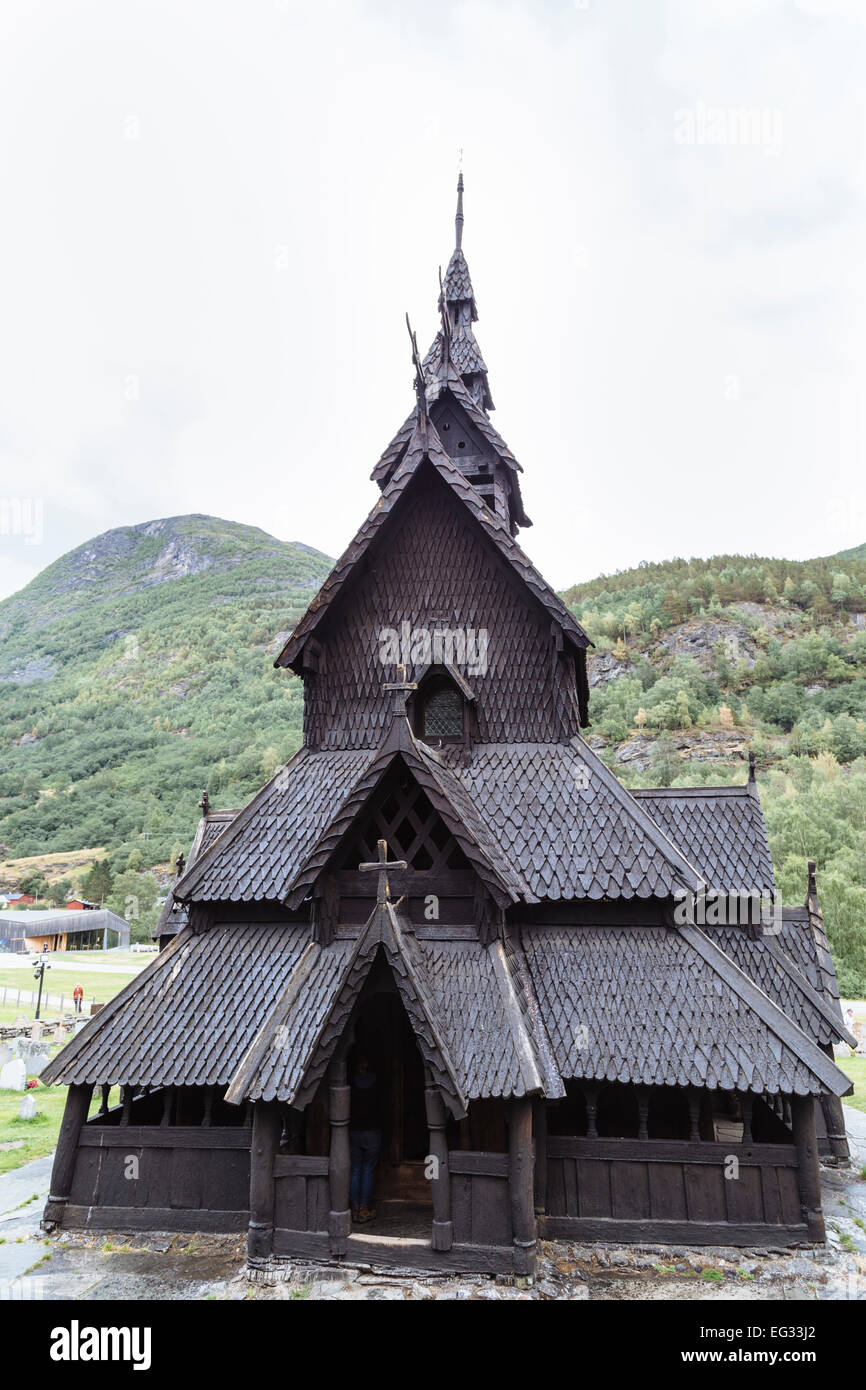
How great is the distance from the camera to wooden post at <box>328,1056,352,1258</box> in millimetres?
7477

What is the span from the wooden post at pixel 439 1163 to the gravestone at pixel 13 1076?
576 inches

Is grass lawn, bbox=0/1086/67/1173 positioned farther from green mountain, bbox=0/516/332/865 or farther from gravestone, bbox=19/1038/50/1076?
green mountain, bbox=0/516/332/865

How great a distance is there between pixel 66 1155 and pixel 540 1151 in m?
5.30

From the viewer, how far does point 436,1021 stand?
7457 millimetres

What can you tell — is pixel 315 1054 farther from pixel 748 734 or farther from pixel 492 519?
pixel 748 734

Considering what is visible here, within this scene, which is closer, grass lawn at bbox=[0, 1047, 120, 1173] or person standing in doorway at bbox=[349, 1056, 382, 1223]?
person standing in doorway at bbox=[349, 1056, 382, 1223]

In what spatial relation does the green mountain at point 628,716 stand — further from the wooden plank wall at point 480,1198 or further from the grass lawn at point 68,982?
the wooden plank wall at point 480,1198

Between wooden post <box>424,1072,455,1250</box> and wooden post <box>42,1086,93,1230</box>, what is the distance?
13.1 ft

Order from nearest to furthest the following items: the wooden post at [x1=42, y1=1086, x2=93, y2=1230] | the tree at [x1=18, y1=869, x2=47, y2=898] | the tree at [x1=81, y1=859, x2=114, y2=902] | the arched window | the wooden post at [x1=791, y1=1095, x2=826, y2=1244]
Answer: the wooden post at [x1=791, y1=1095, x2=826, y2=1244], the wooden post at [x1=42, y1=1086, x2=93, y2=1230], the arched window, the tree at [x1=81, y1=859, x2=114, y2=902], the tree at [x1=18, y1=869, x2=47, y2=898]

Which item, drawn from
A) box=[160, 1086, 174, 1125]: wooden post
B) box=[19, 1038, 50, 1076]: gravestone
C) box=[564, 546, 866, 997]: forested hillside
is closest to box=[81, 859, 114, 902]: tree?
box=[564, 546, 866, 997]: forested hillside

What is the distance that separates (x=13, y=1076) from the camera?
1778 centimetres

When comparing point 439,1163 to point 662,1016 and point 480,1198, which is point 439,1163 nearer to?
point 480,1198

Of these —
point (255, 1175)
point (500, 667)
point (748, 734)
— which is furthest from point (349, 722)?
point (748, 734)
